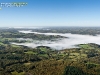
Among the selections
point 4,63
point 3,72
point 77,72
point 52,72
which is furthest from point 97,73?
point 4,63

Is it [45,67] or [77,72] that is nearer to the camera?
[77,72]

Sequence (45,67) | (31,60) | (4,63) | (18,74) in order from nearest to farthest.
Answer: (18,74) → (45,67) → (4,63) → (31,60)

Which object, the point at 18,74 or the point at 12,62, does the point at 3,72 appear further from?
the point at 12,62

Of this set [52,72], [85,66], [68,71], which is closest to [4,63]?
[52,72]

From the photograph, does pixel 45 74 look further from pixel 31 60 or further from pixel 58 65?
pixel 31 60

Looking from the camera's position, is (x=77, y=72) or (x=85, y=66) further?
(x=85, y=66)

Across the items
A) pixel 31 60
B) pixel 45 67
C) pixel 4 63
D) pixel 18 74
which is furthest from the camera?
pixel 31 60

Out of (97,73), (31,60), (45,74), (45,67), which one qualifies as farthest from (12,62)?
(97,73)

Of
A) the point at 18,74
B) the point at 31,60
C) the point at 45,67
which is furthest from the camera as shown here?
the point at 31,60
